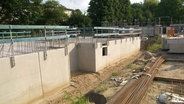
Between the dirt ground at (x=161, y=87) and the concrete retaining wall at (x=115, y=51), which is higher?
the concrete retaining wall at (x=115, y=51)

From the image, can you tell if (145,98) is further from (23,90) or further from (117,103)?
(23,90)

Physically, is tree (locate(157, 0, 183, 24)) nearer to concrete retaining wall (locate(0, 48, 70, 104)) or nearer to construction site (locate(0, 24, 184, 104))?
construction site (locate(0, 24, 184, 104))

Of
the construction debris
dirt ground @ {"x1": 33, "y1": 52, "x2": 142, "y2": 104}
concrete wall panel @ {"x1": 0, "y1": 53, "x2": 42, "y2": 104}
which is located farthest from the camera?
dirt ground @ {"x1": 33, "y1": 52, "x2": 142, "y2": 104}

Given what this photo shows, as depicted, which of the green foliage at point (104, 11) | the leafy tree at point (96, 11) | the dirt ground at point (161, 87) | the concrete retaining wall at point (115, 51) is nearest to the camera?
the dirt ground at point (161, 87)

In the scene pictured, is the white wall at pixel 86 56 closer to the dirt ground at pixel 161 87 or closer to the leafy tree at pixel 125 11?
the dirt ground at pixel 161 87

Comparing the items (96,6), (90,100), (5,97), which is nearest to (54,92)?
(90,100)

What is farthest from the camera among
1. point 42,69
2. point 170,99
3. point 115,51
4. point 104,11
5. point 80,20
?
A: point 104,11

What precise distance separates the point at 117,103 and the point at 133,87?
5.42ft

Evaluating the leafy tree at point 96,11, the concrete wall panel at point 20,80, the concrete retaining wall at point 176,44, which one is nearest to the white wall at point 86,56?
the concrete wall panel at point 20,80

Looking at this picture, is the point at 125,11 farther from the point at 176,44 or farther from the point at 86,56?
the point at 86,56

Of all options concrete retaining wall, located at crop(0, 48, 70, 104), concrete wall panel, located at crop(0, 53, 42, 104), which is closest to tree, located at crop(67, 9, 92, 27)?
concrete retaining wall, located at crop(0, 48, 70, 104)

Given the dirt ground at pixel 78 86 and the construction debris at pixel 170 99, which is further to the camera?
the dirt ground at pixel 78 86

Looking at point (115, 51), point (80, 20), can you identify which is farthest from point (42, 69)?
point (80, 20)

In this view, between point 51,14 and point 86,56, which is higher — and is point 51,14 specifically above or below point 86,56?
above
